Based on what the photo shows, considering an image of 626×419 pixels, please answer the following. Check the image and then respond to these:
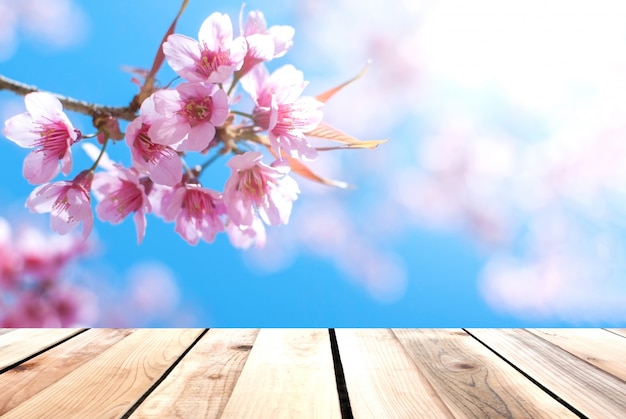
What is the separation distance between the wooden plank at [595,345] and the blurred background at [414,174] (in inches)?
22.7

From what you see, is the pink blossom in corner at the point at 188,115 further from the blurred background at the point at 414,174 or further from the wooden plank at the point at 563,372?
the blurred background at the point at 414,174

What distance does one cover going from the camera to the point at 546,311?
197cm

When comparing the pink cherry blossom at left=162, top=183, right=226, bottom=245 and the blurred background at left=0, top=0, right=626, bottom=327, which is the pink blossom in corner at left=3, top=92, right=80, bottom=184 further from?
the blurred background at left=0, top=0, right=626, bottom=327

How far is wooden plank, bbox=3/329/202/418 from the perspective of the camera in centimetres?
76

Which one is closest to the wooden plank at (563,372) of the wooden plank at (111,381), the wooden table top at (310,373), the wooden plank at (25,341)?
the wooden table top at (310,373)

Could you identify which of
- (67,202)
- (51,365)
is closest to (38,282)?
(51,365)

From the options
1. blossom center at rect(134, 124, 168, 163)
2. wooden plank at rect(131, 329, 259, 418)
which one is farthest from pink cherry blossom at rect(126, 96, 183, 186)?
wooden plank at rect(131, 329, 259, 418)

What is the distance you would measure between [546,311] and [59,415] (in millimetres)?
1573

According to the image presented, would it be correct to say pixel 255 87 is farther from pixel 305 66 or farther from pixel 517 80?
pixel 517 80

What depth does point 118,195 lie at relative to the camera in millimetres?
761

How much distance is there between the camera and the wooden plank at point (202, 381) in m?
0.75

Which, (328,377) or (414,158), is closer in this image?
(328,377)

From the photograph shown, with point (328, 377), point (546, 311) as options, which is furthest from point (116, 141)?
point (546, 311)

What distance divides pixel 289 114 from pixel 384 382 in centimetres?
39
